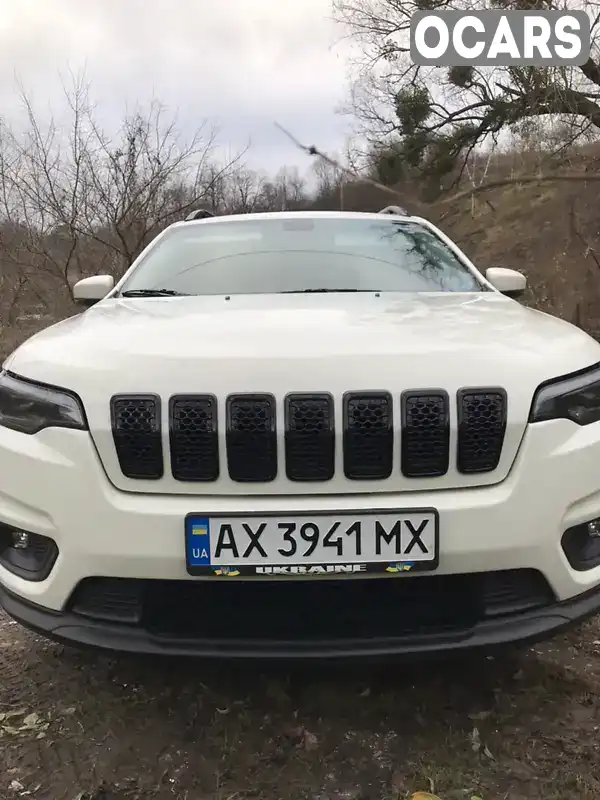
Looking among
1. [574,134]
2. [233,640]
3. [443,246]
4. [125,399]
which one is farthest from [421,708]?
[574,134]

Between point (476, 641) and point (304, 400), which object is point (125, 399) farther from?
point (476, 641)

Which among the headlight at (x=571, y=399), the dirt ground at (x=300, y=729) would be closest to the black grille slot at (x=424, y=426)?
the headlight at (x=571, y=399)

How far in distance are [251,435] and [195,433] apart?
14cm

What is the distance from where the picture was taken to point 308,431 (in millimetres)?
1756

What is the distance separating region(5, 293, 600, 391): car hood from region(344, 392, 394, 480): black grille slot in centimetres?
5

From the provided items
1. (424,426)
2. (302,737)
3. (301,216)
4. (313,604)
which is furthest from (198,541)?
(301,216)

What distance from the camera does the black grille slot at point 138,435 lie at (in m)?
1.78

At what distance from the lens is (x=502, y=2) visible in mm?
13758

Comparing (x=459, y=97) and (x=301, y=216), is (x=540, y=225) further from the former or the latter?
(x=301, y=216)

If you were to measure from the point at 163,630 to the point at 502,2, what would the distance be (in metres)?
15.1

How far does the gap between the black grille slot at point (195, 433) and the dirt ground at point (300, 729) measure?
0.51 meters

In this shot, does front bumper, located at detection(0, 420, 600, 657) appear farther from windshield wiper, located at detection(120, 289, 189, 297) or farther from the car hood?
windshield wiper, located at detection(120, 289, 189, 297)

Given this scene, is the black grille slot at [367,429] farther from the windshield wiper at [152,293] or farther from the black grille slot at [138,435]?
the windshield wiper at [152,293]

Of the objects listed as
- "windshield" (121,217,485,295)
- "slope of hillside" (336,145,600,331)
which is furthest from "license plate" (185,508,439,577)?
"slope of hillside" (336,145,600,331)
